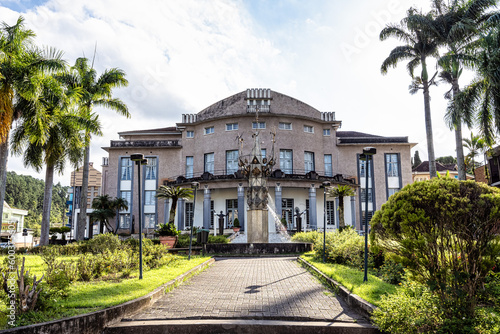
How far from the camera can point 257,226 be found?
2127 centimetres

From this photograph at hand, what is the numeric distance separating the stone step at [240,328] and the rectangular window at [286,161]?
32035 mm

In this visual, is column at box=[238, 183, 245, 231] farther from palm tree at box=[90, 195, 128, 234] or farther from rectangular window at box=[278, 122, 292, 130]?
palm tree at box=[90, 195, 128, 234]

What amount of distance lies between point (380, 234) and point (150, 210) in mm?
35774

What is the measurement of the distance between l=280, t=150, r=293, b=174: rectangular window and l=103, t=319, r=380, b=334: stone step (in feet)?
105

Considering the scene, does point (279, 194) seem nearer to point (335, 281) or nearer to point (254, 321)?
point (335, 281)

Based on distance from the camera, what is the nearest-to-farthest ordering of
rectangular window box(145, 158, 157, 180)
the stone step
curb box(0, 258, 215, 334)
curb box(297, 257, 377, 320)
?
curb box(0, 258, 215, 334) < the stone step < curb box(297, 257, 377, 320) < rectangular window box(145, 158, 157, 180)

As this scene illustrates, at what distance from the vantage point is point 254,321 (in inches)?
238

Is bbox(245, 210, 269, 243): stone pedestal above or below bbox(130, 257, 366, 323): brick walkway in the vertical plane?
above

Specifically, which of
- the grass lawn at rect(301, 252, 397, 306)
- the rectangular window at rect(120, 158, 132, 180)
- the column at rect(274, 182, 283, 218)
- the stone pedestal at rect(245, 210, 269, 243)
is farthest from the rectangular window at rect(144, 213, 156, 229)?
the grass lawn at rect(301, 252, 397, 306)

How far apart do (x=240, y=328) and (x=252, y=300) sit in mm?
1796

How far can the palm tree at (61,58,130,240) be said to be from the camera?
22938 millimetres

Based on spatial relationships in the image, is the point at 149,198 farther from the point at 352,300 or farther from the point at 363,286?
the point at 352,300

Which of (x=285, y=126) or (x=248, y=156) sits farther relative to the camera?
(x=285, y=126)

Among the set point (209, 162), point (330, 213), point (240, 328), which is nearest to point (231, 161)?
point (209, 162)
